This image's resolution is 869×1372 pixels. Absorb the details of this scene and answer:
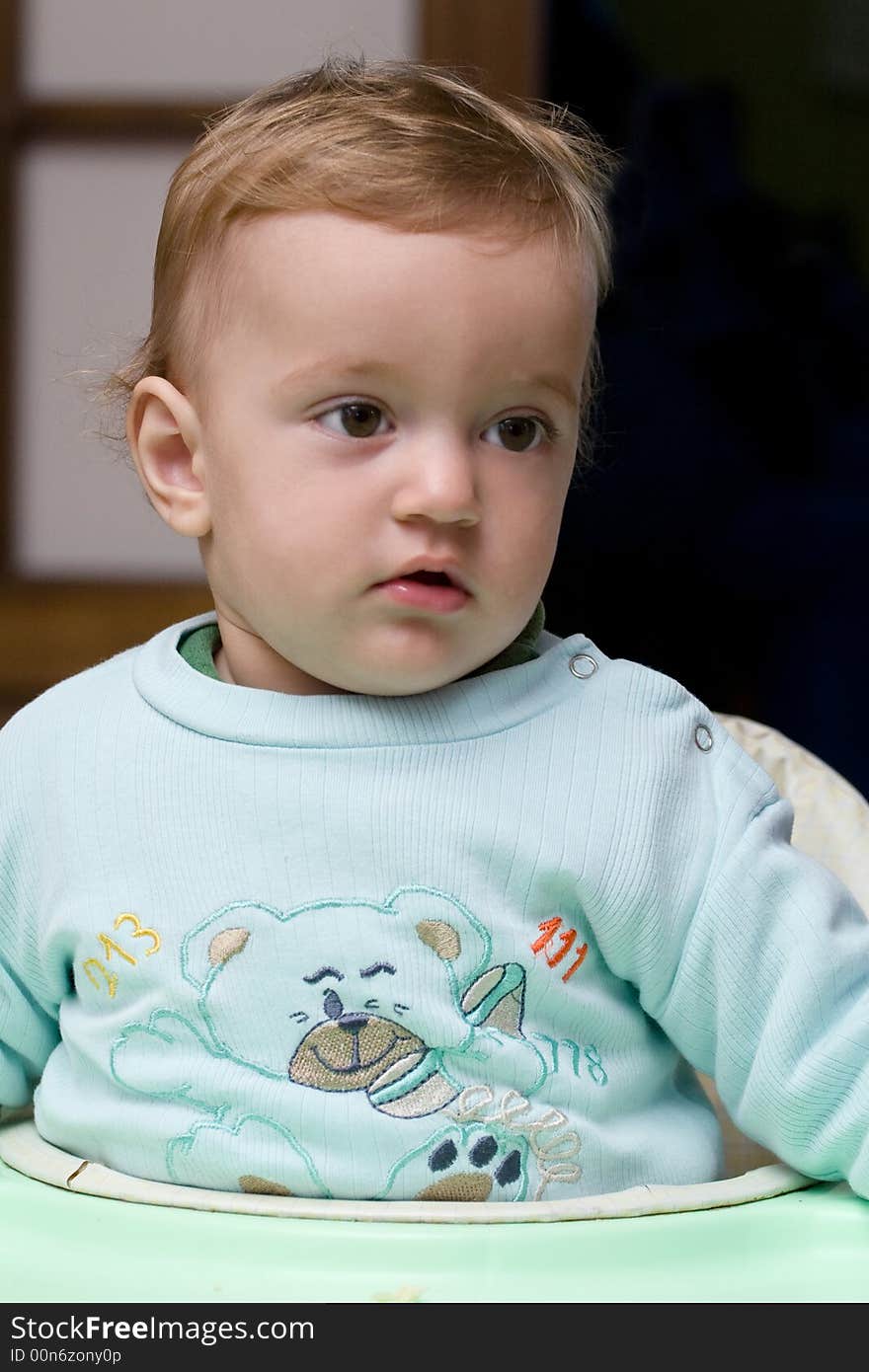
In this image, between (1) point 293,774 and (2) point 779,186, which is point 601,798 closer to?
(1) point 293,774

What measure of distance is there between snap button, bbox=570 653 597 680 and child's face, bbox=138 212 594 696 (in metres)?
0.04

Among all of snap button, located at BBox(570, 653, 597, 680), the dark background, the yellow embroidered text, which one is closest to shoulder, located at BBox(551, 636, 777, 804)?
snap button, located at BBox(570, 653, 597, 680)

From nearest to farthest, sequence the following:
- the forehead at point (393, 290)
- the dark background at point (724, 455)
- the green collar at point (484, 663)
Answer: the forehead at point (393, 290) → the green collar at point (484, 663) → the dark background at point (724, 455)

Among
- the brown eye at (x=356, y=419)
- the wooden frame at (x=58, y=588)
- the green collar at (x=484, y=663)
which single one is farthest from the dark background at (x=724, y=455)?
the brown eye at (x=356, y=419)

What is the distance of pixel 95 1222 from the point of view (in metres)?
0.65

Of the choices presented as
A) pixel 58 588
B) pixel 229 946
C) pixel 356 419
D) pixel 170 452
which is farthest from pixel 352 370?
pixel 58 588

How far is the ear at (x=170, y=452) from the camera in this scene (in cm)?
75

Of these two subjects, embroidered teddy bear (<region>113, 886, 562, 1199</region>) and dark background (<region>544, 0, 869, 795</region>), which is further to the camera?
dark background (<region>544, 0, 869, 795</region>)

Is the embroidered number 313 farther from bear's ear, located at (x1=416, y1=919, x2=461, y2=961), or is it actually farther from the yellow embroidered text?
the yellow embroidered text

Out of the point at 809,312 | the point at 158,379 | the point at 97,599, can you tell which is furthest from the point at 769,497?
the point at 158,379

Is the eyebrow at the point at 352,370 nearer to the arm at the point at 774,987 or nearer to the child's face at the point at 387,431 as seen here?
the child's face at the point at 387,431

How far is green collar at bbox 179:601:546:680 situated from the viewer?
76cm

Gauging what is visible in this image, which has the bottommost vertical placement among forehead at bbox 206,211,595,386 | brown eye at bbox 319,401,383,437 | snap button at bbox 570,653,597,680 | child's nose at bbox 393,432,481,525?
snap button at bbox 570,653,597,680

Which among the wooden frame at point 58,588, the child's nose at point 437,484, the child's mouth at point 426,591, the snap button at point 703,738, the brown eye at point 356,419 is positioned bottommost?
the wooden frame at point 58,588
